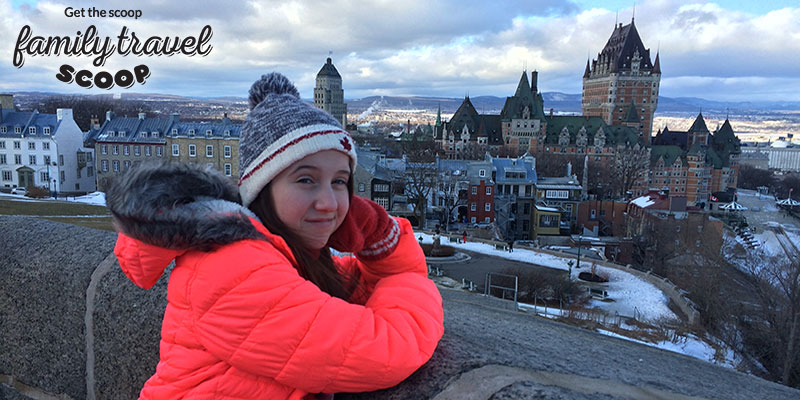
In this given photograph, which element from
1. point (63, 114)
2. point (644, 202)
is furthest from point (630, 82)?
point (63, 114)

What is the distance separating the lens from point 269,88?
1824 mm

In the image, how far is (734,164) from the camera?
73250 mm

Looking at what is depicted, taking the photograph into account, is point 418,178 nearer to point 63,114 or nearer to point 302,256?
point 63,114

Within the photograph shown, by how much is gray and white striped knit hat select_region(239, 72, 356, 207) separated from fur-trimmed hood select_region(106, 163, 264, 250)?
10.1 inches

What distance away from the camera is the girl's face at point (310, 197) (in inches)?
64.0

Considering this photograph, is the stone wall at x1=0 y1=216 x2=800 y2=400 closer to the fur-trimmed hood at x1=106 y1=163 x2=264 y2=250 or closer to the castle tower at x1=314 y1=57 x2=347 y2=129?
the fur-trimmed hood at x1=106 y1=163 x2=264 y2=250

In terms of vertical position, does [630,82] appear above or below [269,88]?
above

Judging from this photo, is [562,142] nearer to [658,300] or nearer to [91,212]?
[658,300]

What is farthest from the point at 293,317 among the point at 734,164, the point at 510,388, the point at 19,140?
the point at 734,164

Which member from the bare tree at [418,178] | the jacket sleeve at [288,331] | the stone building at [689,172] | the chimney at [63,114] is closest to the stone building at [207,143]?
the chimney at [63,114]

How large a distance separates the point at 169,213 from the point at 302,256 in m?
0.41

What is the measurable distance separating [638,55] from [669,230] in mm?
55930

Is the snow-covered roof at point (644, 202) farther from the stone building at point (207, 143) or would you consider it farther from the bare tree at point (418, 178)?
the stone building at point (207, 143)

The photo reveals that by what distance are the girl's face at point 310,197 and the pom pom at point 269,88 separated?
30 centimetres
